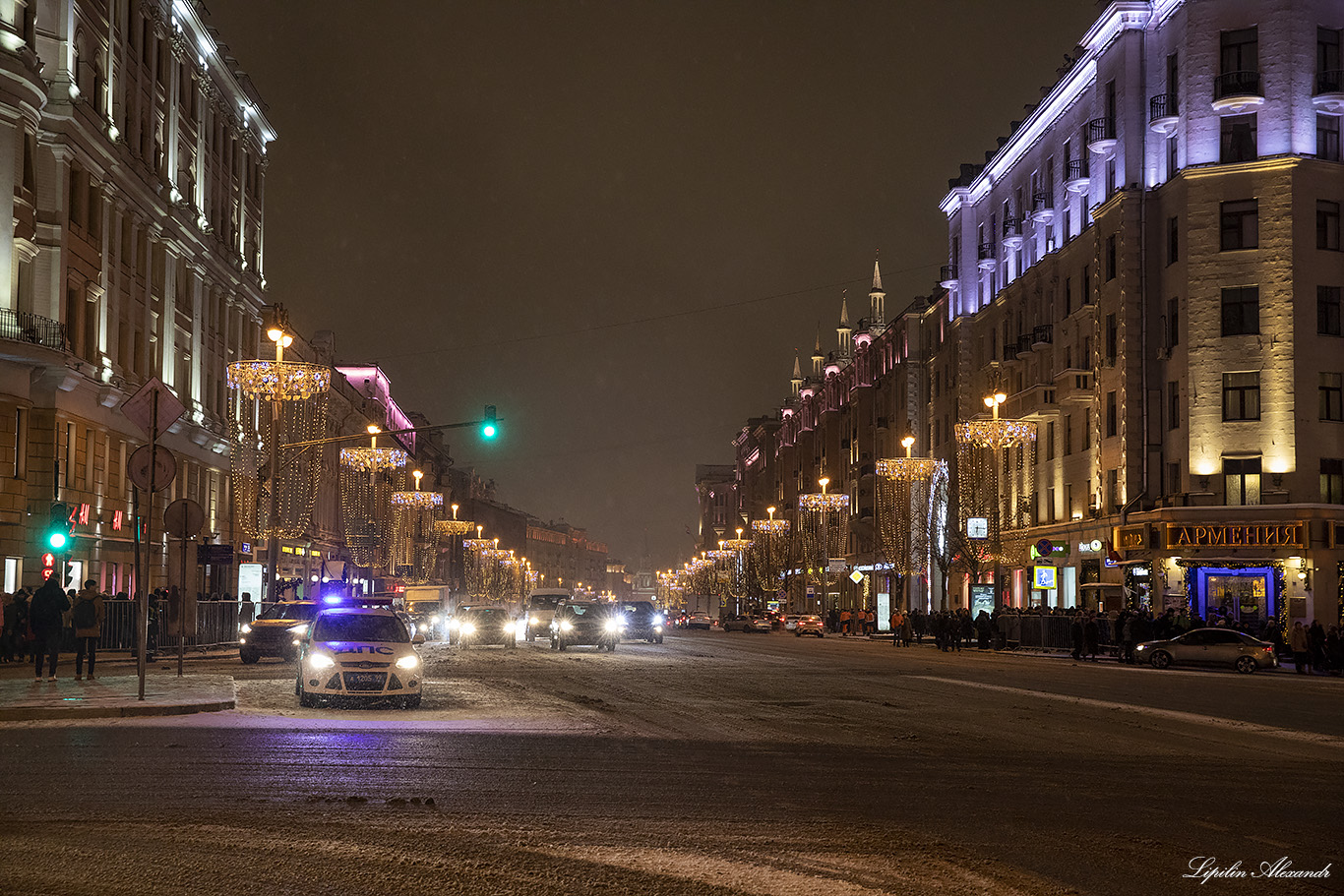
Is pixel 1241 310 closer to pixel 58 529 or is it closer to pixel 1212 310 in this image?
pixel 1212 310

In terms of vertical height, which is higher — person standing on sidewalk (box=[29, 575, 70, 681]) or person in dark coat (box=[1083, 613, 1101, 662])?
person standing on sidewalk (box=[29, 575, 70, 681])

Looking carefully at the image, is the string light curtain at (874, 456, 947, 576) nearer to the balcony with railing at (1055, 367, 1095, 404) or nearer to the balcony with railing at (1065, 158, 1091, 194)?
the balcony with railing at (1055, 367, 1095, 404)

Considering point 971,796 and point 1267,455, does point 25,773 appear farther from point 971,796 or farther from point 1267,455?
point 1267,455

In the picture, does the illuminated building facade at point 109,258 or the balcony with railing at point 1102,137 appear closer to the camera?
the illuminated building facade at point 109,258

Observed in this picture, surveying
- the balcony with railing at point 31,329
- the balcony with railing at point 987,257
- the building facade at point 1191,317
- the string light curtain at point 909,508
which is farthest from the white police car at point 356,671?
the balcony with railing at point 987,257

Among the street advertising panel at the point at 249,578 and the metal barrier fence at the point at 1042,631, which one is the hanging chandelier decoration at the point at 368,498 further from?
the metal barrier fence at the point at 1042,631

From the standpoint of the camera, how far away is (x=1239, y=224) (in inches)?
1972

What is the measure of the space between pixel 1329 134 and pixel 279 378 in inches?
1486

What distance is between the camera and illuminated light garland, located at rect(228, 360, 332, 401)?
3875 cm

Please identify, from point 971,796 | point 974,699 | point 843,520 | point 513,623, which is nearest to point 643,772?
point 971,796

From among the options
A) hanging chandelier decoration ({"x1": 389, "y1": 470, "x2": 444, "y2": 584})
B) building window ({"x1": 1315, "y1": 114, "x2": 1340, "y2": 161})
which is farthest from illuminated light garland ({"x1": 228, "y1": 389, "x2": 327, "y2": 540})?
building window ({"x1": 1315, "y1": 114, "x2": 1340, "y2": 161})

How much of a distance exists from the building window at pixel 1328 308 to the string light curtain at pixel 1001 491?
14.3 meters

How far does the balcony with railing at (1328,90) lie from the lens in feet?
162

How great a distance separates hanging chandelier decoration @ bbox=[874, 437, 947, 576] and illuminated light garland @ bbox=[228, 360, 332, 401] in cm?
3172
